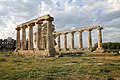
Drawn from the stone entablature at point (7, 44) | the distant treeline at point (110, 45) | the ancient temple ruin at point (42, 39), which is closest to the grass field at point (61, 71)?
the ancient temple ruin at point (42, 39)

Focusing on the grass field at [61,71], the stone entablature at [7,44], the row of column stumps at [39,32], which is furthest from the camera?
the stone entablature at [7,44]

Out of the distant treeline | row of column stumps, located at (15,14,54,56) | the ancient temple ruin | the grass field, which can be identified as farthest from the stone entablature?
the grass field

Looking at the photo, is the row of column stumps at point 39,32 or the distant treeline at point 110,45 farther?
the distant treeline at point 110,45

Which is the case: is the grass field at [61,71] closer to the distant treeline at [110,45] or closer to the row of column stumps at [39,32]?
the row of column stumps at [39,32]

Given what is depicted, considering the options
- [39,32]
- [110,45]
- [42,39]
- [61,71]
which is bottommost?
[61,71]

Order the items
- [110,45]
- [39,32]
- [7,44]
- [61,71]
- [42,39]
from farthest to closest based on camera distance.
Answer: [7,44] → [110,45] → [42,39] → [39,32] → [61,71]

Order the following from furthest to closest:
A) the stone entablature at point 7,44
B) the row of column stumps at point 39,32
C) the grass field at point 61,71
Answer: the stone entablature at point 7,44 → the row of column stumps at point 39,32 → the grass field at point 61,71

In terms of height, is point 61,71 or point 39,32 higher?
point 39,32

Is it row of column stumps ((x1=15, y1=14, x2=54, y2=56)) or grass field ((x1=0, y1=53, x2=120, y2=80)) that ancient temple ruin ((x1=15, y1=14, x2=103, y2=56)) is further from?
grass field ((x1=0, y1=53, x2=120, y2=80))

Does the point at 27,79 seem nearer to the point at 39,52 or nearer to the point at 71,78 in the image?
the point at 71,78

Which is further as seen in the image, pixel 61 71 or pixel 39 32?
pixel 39 32

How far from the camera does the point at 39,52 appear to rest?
38250 millimetres

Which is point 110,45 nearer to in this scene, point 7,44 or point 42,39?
point 42,39

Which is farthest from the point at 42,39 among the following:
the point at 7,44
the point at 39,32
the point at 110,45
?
the point at 7,44
